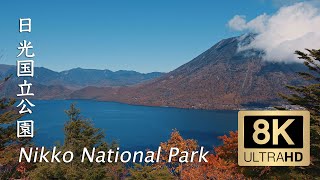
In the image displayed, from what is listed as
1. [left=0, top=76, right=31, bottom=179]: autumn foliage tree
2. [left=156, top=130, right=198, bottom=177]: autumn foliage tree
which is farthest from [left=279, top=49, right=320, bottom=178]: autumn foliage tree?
[left=0, top=76, right=31, bottom=179]: autumn foliage tree

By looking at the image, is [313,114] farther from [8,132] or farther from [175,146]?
[8,132]

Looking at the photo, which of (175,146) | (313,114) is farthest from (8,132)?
(313,114)

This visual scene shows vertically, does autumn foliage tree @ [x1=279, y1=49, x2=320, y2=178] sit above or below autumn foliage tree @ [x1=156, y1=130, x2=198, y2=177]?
above

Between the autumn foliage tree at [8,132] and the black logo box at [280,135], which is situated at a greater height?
the black logo box at [280,135]

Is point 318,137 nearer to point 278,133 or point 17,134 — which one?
point 278,133

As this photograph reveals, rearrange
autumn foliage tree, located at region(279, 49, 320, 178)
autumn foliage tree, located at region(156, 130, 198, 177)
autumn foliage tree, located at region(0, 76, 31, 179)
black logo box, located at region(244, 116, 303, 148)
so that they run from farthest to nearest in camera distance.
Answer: autumn foliage tree, located at region(156, 130, 198, 177) < autumn foliage tree, located at region(0, 76, 31, 179) < autumn foliage tree, located at region(279, 49, 320, 178) < black logo box, located at region(244, 116, 303, 148)

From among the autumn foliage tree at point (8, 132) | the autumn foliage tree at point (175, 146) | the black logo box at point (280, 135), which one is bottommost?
the autumn foliage tree at point (175, 146)

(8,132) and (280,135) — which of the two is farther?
(8,132)

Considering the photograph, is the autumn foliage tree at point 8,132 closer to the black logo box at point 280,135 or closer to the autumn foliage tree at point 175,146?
the autumn foliage tree at point 175,146

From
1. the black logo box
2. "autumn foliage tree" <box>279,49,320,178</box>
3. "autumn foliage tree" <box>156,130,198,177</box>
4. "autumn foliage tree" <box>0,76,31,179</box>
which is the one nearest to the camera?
the black logo box

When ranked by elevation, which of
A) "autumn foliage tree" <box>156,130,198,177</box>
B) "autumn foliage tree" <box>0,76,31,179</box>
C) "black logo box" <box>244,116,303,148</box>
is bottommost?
"autumn foliage tree" <box>156,130,198,177</box>

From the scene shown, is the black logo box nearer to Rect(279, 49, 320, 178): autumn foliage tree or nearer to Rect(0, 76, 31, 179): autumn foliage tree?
Rect(279, 49, 320, 178): autumn foliage tree

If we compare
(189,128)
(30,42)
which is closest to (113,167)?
(30,42)

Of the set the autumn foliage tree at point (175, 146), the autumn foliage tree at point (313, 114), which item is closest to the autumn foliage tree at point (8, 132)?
the autumn foliage tree at point (175, 146)
